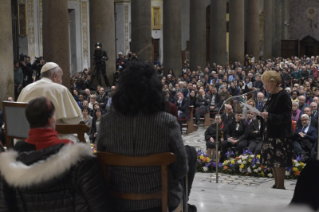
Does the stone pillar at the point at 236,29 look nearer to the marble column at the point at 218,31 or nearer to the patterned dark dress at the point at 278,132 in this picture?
the marble column at the point at 218,31

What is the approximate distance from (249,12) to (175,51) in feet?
41.7

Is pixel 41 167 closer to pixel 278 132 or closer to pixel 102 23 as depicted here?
pixel 278 132

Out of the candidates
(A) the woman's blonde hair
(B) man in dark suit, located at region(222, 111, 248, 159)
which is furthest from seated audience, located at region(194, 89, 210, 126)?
(A) the woman's blonde hair

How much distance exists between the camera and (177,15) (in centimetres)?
2730

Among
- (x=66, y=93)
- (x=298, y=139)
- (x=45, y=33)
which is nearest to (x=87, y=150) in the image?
(x=66, y=93)

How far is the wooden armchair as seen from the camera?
4711 millimetres

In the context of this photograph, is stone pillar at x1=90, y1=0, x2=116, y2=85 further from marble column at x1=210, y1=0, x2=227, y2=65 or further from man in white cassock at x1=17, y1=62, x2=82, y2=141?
man in white cassock at x1=17, y1=62, x2=82, y2=141

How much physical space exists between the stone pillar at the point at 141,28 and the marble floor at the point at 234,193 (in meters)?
14.8

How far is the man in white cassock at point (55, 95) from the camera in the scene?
5633 millimetres

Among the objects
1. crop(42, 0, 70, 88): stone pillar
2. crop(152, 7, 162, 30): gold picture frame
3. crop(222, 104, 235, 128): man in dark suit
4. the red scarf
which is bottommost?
crop(222, 104, 235, 128): man in dark suit

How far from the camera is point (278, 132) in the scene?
287 inches

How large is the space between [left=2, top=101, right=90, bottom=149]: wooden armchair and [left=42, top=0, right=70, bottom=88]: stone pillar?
11.9 m

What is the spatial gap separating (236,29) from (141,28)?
1162cm

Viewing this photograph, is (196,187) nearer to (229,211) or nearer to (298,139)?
(229,211)
